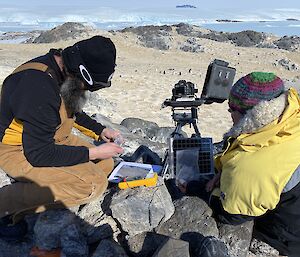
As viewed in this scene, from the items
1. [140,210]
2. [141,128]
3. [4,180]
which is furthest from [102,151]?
[141,128]

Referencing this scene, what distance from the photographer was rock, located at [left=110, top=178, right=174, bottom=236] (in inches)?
138

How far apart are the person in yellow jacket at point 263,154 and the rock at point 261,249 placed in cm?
41

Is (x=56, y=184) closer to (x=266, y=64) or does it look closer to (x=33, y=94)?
(x=33, y=94)

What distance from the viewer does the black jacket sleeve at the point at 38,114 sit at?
312 centimetres

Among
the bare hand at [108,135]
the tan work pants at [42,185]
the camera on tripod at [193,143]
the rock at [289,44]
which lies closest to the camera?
the tan work pants at [42,185]

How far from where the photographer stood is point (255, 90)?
10.0 ft

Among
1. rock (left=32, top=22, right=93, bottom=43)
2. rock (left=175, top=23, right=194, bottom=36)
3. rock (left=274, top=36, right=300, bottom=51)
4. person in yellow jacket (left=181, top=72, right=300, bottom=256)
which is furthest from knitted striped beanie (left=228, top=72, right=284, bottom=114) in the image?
rock (left=175, top=23, right=194, bottom=36)

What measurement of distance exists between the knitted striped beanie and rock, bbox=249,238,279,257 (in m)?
1.17

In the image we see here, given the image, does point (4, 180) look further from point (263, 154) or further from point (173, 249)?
point (263, 154)

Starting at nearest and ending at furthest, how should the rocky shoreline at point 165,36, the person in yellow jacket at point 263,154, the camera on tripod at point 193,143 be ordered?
the person in yellow jacket at point 263,154 → the camera on tripod at point 193,143 → the rocky shoreline at point 165,36

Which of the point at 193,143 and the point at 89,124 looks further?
the point at 89,124

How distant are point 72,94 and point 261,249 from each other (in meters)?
1.90

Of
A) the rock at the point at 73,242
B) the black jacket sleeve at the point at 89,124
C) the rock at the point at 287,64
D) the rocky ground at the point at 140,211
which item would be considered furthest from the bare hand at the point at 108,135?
the rock at the point at 287,64

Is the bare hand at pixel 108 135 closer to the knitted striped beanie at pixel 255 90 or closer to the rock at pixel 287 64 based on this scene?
the knitted striped beanie at pixel 255 90
